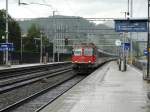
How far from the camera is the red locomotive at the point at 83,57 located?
5041cm

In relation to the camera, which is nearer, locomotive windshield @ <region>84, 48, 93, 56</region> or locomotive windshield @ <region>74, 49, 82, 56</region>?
locomotive windshield @ <region>84, 48, 93, 56</region>

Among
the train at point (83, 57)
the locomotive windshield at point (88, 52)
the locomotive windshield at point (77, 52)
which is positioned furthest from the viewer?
the locomotive windshield at point (77, 52)

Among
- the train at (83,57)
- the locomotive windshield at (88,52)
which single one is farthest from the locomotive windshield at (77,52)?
the locomotive windshield at (88,52)

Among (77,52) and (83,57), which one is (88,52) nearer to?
(83,57)

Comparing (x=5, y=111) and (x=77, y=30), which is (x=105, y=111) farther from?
(x=77, y=30)

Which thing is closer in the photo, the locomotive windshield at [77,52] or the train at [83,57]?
the train at [83,57]

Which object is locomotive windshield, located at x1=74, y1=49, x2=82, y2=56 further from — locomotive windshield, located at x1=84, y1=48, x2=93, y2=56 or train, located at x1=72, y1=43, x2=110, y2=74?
locomotive windshield, located at x1=84, y1=48, x2=93, y2=56

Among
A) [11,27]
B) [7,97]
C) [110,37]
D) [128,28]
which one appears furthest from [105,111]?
[110,37]

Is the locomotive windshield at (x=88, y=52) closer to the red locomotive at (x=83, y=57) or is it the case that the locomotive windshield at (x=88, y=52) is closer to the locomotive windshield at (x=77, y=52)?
the red locomotive at (x=83, y=57)

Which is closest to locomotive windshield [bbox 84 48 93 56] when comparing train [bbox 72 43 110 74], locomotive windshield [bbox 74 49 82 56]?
train [bbox 72 43 110 74]

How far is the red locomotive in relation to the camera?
50406 mm

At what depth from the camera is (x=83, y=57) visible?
5075 centimetres

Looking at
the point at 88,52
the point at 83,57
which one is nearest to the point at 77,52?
the point at 83,57

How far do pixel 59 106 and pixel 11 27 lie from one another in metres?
105
